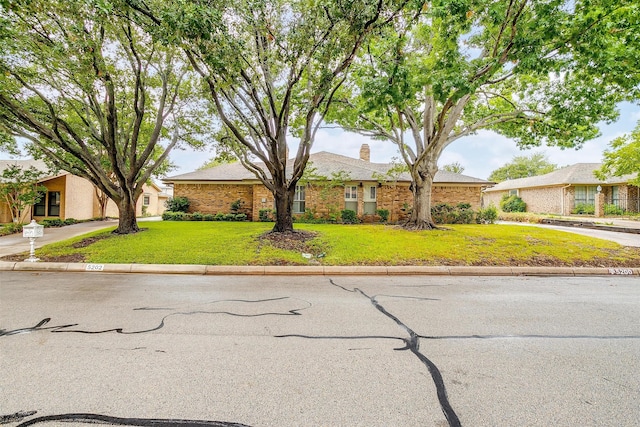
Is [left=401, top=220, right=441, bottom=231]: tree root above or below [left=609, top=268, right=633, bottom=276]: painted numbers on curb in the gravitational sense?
above

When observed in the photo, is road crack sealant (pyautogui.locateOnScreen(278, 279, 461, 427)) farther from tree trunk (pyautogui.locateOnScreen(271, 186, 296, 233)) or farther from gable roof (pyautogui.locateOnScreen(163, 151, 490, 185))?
gable roof (pyautogui.locateOnScreen(163, 151, 490, 185))

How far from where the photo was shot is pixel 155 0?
6.96 m

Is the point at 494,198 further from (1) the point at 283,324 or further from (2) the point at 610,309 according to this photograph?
(1) the point at 283,324

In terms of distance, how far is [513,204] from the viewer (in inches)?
1249

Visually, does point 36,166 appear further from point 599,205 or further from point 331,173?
point 599,205

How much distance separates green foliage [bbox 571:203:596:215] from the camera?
2570 cm

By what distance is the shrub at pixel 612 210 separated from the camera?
24891 millimetres

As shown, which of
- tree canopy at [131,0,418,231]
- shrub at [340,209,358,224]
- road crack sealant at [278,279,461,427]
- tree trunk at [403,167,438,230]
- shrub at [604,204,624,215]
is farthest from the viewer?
shrub at [604,204,624,215]

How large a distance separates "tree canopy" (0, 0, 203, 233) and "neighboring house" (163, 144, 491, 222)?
222 inches

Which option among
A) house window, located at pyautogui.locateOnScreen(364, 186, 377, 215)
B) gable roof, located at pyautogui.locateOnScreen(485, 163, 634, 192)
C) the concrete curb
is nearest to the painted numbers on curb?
the concrete curb

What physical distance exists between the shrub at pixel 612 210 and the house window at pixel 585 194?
137 centimetres

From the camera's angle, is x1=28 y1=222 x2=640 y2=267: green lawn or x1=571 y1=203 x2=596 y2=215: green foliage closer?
x1=28 y1=222 x2=640 y2=267: green lawn

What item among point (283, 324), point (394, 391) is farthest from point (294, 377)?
point (283, 324)

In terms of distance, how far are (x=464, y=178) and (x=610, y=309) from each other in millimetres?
16778
